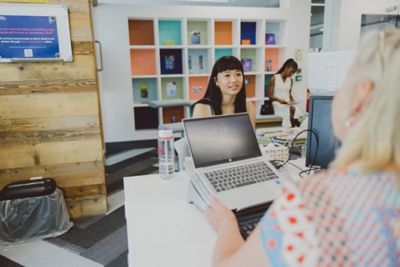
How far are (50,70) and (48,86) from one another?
0.12 metres

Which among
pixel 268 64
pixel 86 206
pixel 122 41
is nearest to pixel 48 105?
pixel 86 206

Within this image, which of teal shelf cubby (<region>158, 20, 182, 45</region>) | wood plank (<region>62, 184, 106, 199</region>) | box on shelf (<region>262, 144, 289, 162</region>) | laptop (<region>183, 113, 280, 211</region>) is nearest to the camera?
laptop (<region>183, 113, 280, 211</region>)

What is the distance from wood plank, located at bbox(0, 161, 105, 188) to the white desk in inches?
52.9

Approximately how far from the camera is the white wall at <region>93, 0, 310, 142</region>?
4457 millimetres

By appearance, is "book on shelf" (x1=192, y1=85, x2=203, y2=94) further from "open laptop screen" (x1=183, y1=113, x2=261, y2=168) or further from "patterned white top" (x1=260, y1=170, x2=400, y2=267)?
"patterned white top" (x1=260, y1=170, x2=400, y2=267)

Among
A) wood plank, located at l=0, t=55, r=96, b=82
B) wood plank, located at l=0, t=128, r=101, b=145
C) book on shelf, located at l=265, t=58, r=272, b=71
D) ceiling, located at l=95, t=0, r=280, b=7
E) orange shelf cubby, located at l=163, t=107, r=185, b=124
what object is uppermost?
ceiling, located at l=95, t=0, r=280, b=7

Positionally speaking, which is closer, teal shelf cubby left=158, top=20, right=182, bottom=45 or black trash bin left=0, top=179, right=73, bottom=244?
black trash bin left=0, top=179, right=73, bottom=244

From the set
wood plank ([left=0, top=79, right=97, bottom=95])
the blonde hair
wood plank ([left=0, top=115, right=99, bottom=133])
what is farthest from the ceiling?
the blonde hair

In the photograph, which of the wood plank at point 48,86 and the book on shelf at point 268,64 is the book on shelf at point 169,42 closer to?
the book on shelf at point 268,64

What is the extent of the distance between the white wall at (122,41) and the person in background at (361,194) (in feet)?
14.5

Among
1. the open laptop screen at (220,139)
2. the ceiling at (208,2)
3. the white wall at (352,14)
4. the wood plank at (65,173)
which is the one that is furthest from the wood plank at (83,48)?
the white wall at (352,14)

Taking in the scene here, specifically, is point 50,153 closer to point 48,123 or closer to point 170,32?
point 48,123

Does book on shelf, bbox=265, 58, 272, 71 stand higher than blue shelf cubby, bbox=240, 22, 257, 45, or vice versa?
blue shelf cubby, bbox=240, 22, 257, 45

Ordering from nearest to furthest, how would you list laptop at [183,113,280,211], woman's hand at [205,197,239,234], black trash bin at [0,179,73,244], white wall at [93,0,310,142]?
woman's hand at [205,197,239,234], laptop at [183,113,280,211], black trash bin at [0,179,73,244], white wall at [93,0,310,142]
